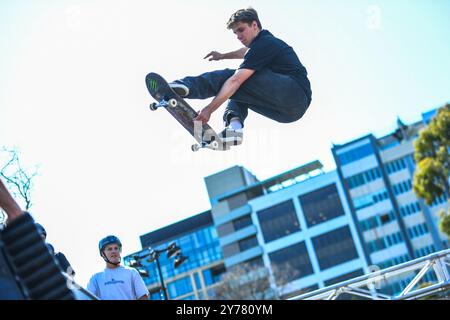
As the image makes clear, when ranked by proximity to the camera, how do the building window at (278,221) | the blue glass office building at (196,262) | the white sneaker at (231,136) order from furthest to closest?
the blue glass office building at (196,262), the building window at (278,221), the white sneaker at (231,136)

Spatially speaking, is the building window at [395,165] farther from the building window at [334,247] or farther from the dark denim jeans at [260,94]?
the dark denim jeans at [260,94]

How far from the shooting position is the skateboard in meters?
6.61

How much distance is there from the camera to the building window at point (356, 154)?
64438 mm

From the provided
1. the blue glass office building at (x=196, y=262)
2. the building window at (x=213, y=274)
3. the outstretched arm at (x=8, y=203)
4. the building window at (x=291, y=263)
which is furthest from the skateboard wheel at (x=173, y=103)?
the building window at (x=213, y=274)

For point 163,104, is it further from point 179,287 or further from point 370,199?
point 179,287

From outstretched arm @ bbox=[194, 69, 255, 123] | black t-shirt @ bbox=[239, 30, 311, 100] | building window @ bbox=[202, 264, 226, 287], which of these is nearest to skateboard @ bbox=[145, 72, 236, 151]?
outstretched arm @ bbox=[194, 69, 255, 123]

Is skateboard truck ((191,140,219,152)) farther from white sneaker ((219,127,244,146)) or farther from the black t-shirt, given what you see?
the black t-shirt

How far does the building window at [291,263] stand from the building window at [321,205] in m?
2.66

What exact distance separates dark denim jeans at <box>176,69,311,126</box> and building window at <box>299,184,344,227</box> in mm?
58044
